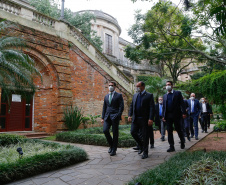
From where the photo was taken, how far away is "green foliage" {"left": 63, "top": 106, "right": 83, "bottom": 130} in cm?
1027

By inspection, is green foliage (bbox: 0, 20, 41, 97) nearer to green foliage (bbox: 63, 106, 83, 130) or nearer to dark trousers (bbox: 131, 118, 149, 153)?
dark trousers (bbox: 131, 118, 149, 153)

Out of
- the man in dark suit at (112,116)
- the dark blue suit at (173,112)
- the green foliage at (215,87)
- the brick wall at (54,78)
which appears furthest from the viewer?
the brick wall at (54,78)

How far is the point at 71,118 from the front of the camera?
1031 centimetres

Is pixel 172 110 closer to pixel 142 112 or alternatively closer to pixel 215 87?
pixel 142 112

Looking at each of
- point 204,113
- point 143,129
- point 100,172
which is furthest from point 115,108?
point 204,113

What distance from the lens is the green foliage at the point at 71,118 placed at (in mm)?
10273

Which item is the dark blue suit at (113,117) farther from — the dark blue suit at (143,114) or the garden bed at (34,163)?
the garden bed at (34,163)

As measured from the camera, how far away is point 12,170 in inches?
128

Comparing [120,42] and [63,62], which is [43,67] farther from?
[120,42]

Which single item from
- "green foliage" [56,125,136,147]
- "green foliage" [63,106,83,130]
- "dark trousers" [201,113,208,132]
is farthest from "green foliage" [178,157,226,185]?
"green foliage" [63,106,83,130]

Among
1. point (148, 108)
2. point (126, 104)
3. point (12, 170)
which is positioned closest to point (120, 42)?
point (126, 104)

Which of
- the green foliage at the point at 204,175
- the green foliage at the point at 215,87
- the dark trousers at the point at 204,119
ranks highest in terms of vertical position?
the green foliage at the point at 215,87

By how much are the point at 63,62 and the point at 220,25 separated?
9845 millimetres

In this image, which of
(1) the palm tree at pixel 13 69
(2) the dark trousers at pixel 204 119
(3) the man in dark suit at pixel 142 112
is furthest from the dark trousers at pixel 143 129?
(2) the dark trousers at pixel 204 119
